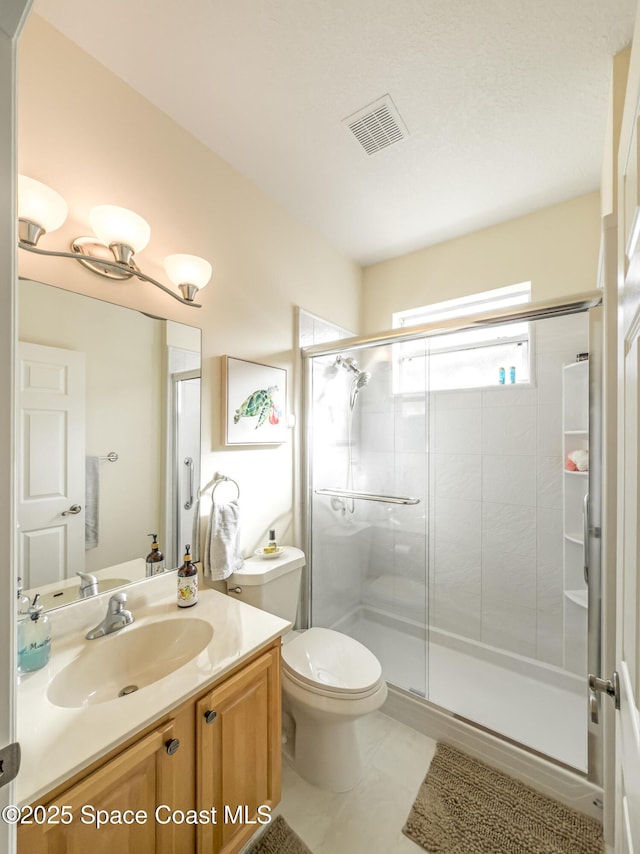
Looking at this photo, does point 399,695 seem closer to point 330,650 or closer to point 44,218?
point 330,650

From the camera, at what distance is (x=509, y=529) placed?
6.84 feet

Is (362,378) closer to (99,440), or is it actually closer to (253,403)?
(253,403)

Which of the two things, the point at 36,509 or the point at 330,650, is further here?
the point at 330,650

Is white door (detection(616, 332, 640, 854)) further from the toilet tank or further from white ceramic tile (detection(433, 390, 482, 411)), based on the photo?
white ceramic tile (detection(433, 390, 482, 411))

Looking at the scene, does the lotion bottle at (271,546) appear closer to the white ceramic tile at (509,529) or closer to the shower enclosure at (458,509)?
the shower enclosure at (458,509)

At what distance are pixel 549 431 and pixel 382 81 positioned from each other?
5.92 feet

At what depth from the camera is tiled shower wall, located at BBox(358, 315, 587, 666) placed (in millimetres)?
1958

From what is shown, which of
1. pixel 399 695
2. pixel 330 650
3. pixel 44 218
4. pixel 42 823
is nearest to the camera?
pixel 42 823

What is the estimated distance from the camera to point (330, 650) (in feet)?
5.28

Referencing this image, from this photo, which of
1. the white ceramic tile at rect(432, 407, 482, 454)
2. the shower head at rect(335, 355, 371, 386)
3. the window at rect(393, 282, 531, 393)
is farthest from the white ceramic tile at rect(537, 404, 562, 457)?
the shower head at rect(335, 355, 371, 386)

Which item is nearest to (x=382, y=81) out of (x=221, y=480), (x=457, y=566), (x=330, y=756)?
(x=221, y=480)

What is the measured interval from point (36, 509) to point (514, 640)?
243 cm

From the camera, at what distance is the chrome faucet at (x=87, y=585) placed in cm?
116

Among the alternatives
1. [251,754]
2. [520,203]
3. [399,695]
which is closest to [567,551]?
[399,695]
